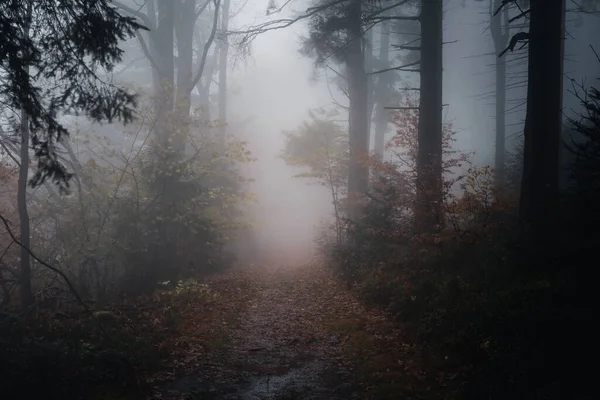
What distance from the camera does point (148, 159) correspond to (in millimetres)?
14102

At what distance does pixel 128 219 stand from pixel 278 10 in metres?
7.75

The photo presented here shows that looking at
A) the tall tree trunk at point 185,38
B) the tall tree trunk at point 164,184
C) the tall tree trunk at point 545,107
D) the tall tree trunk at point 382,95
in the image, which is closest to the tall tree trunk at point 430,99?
the tall tree trunk at point 545,107

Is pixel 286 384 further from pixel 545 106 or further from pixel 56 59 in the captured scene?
pixel 545 106

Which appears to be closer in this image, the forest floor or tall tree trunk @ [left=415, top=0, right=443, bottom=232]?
the forest floor

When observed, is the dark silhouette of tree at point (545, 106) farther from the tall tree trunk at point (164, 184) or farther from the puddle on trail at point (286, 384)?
the tall tree trunk at point (164, 184)

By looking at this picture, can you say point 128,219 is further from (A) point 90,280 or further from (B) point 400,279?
(B) point 400,279

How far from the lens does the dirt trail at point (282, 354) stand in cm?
597

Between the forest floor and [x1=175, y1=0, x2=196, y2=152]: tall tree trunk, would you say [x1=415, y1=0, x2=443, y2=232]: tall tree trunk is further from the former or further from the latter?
[x1=175, y1=0, x2=196, y2=152]: tall tree trunk

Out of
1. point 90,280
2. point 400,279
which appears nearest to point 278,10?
point 400,279

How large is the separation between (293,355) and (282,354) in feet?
0.67

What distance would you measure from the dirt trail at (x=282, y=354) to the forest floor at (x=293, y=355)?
0.6 inches

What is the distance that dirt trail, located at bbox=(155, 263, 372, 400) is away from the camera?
5.97 m

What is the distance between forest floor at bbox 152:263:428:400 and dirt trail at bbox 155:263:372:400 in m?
0.01

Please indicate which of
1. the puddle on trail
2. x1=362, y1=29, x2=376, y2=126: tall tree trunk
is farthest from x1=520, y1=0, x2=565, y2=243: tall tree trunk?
x1=362, y1=29, x2=376, y2=126: tall tree trunk
